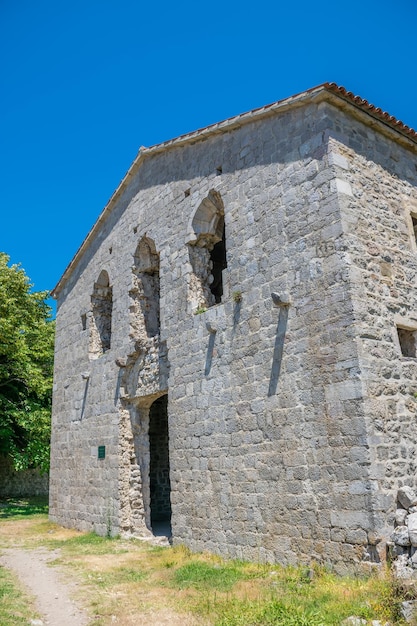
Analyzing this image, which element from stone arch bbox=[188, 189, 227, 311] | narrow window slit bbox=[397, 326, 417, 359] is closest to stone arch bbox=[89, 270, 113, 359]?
stone arch bbox=[188, 189, 227, 311]

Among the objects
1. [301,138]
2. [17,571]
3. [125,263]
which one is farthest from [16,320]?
[301,138]

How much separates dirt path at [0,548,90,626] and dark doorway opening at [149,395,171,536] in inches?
151

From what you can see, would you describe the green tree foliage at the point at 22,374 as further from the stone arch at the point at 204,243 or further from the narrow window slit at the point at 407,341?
the narrow window slit at the point at 407,341

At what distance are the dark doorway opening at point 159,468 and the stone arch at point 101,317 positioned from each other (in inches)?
87.5

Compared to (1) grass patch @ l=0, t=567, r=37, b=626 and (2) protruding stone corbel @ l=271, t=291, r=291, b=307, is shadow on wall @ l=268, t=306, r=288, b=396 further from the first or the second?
(1) grass patch @ l=0, t=567, r=37, b=626

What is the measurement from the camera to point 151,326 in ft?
37.7

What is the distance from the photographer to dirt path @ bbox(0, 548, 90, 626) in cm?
555

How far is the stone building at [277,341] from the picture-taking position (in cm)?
629

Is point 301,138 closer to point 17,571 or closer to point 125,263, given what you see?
point 125,263

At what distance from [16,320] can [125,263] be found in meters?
6.74

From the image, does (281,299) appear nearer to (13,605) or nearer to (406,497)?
(406,497)

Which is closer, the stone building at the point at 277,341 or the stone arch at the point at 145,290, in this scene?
the stone building at the point at 277,341

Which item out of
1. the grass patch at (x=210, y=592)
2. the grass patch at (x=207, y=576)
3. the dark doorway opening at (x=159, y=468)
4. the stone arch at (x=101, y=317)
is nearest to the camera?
the grass patch at (x=210, y=592)

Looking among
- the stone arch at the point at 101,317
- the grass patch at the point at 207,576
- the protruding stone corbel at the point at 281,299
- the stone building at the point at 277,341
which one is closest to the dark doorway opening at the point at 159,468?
the stone building at the point at 277,341
